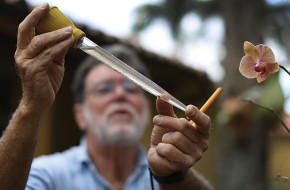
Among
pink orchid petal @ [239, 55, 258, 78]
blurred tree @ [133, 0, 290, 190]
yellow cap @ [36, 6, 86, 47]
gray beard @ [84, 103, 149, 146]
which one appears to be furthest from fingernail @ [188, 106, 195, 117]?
blurred tree @ [133, 0, 290, 190]

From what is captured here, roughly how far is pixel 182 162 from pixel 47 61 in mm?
319

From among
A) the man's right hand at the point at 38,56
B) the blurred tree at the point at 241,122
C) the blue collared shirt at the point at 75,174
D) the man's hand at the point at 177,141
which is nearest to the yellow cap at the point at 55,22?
the man's right hand at the point at 38,56

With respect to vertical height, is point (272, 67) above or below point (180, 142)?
above

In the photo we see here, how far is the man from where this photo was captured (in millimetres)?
747

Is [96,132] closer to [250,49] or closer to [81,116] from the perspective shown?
[81,116]

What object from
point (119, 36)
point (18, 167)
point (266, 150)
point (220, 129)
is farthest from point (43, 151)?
point (18, 167)

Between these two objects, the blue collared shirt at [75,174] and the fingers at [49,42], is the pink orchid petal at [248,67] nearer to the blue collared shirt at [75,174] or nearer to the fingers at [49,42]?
the fingers at [49,42]

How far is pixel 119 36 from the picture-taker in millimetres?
3461

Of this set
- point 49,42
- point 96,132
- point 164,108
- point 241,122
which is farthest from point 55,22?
point 241,122

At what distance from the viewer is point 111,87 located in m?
1.77

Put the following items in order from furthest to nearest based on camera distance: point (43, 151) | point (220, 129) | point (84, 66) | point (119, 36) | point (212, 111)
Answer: point (212, 111) < point (43, 151) < point (119, 36) < point (220, 129) < point (84, 66)

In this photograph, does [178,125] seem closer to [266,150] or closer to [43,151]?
[266,150]

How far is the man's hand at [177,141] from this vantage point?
76 cm

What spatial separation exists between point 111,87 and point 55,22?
1.07 metres
